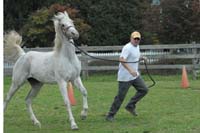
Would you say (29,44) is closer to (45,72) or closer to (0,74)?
(45,72)

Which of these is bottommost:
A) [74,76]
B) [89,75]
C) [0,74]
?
[89,75]

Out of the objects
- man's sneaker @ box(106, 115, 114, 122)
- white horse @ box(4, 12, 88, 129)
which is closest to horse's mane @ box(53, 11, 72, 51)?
white horse @ box(4, 12, 88, 129)

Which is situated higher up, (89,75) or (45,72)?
(45,72)

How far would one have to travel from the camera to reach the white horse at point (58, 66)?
9.59 metres

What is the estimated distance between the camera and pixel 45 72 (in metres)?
9.96

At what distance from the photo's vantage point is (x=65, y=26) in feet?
31.2

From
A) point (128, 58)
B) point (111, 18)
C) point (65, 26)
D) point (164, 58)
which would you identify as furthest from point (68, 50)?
point (111, 18)

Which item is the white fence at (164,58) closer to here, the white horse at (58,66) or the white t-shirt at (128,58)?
Result: the white horse at (58,66)

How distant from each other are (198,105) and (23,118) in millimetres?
4413

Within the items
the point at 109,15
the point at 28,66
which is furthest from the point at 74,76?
the point at 109,15

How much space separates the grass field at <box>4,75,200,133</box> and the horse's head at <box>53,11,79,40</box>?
1787 millimetres

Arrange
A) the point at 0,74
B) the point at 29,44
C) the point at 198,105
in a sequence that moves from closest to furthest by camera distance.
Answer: the point at 0,74
the point at 198,105
the point at 29,44

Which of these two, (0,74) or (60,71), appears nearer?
(0,74)

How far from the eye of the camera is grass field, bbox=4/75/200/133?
9.19m
